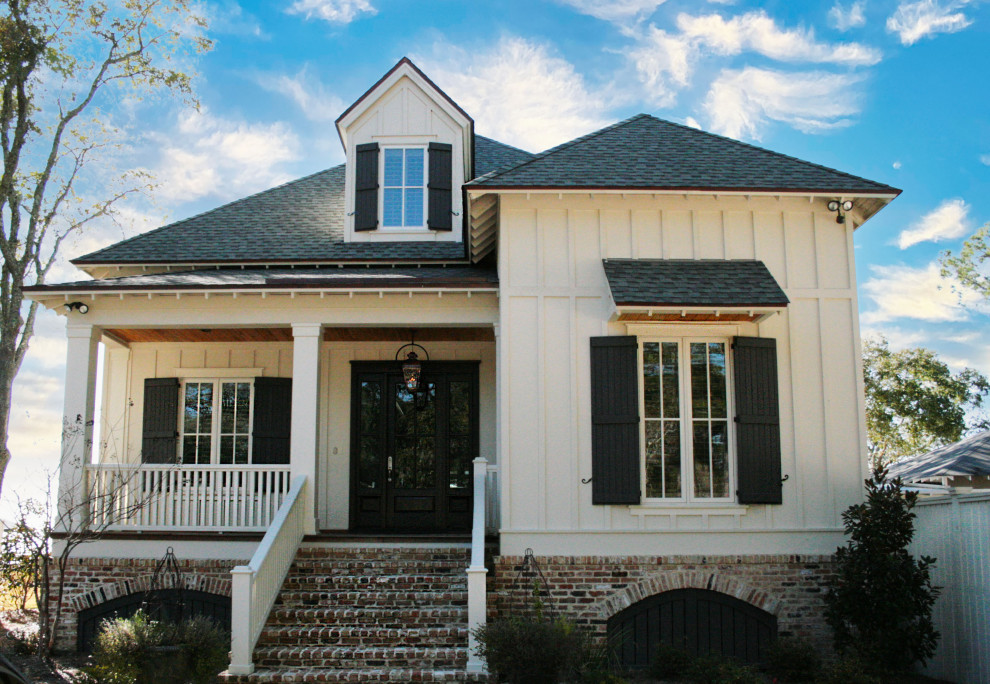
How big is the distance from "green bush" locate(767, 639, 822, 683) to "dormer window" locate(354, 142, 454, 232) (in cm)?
773

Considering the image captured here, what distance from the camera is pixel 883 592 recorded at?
8211 millimetres

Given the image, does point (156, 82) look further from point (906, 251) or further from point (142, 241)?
point (906, 251)

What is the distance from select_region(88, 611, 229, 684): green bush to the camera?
768 cm

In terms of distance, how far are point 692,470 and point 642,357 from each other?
1408mm

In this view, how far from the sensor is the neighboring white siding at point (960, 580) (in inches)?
314

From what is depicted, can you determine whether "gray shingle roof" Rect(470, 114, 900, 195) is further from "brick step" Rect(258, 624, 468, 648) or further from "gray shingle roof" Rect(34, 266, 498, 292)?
"brick step" Rect(258, 624, 468, 648)

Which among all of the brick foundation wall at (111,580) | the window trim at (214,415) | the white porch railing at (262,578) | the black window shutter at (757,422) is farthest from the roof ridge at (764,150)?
the brick foundation wall at (111,580)

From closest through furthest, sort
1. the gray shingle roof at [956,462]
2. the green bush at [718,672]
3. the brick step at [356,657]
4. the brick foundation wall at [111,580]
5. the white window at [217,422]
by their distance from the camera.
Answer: the green bush at [718,672], the brick step at [356,657], the brick foundation wall at [111,580], the white window at [217,422], the gray shingle roof at [956,462]

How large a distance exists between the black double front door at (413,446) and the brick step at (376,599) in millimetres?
2701

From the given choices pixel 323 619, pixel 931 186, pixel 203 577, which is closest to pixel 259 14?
pixel 203 577

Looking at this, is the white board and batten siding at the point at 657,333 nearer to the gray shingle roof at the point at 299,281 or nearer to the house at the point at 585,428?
the house at the point at 585,428

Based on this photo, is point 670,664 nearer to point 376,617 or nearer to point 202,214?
point 376,617

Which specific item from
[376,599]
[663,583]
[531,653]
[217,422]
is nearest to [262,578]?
[376,599]

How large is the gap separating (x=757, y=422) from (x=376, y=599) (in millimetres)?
4754
